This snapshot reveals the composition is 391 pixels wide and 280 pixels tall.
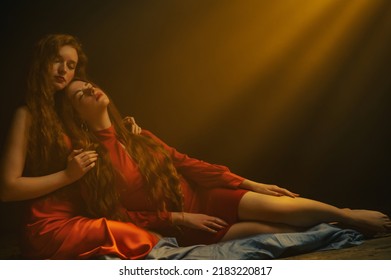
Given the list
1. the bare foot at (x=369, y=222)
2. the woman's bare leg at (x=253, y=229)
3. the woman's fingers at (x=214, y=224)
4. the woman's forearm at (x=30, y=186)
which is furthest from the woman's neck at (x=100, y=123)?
the bare foot at (x=369, y=222)

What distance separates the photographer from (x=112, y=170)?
19.5ft

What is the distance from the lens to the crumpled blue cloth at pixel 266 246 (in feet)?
18.6

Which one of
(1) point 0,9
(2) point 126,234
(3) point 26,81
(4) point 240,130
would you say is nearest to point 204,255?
(2) point 126,234

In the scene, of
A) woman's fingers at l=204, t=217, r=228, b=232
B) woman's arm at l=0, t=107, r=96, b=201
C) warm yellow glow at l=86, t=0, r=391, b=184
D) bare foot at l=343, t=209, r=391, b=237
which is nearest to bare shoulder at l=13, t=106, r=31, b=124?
woman's arm at l=0, t=107, r=96, b=201

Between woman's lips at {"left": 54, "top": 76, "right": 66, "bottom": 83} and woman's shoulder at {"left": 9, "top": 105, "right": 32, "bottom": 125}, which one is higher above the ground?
woman's lips at {"left": 54, "top": 76, "right": 66, "bottom": 83}

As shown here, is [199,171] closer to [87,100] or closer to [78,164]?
[78,164]

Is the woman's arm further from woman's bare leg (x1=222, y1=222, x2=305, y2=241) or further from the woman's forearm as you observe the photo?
woman's bare leg (x1=222, y1=222, x2=305, y2=241)

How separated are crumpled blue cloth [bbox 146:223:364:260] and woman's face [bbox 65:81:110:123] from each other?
136 cm

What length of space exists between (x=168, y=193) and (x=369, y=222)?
6.22ft

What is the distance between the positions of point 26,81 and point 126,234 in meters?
1.71

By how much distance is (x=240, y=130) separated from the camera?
20.2ft

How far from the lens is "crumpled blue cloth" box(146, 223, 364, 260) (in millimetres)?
5684
